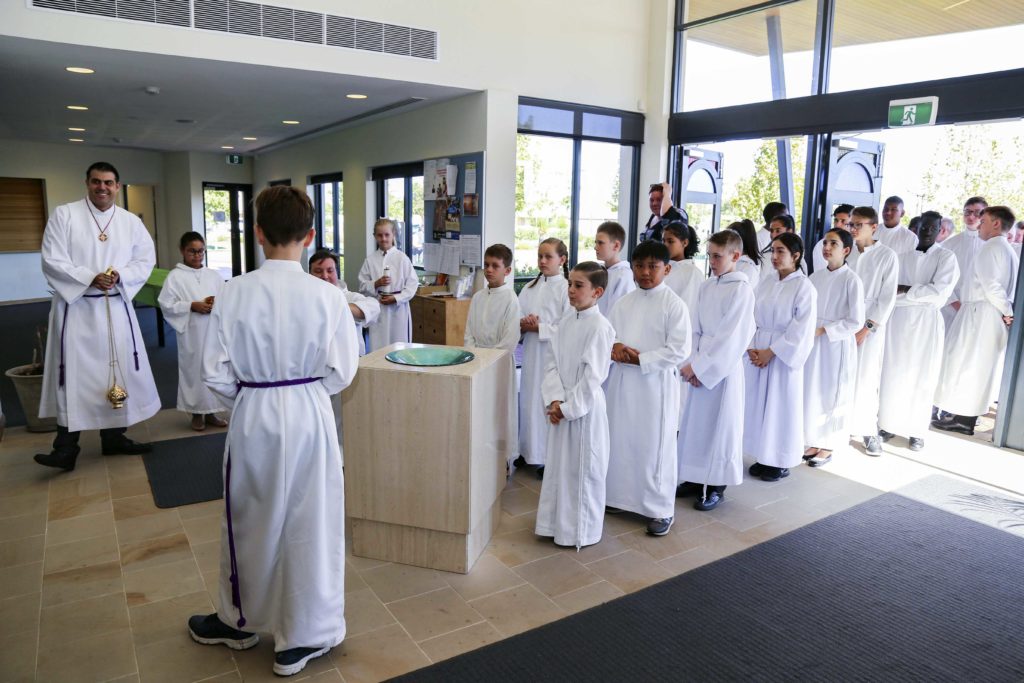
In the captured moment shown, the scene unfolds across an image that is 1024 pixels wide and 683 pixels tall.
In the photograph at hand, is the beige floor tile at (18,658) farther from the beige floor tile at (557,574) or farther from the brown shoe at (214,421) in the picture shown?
the brown shoe at (214,421)

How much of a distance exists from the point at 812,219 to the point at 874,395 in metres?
1.93

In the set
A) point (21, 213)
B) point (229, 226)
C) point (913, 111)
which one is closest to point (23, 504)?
point (913, 111)

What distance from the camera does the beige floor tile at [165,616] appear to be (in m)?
2.78

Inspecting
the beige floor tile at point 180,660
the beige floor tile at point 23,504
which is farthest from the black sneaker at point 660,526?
the beige floor tile at point 23,504

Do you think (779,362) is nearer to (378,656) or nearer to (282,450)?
(378,656)

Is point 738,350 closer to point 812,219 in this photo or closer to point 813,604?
point 813,604

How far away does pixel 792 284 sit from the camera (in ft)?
14.7

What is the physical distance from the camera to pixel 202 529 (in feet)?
12.3

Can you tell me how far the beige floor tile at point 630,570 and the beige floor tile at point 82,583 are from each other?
2209mm

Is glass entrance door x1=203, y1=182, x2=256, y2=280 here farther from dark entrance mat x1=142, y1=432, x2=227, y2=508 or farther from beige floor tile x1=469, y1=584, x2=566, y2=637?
beige floor tile x1=469, y1=584, x2=566, y2=637

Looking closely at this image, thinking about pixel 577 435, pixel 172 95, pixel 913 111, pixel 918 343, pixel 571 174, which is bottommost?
pixel 577 435

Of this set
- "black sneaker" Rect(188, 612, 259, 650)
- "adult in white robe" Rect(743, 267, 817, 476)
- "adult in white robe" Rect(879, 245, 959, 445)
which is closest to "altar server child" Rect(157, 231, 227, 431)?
"black sneaker" Rect(188, 612, 259, 650)

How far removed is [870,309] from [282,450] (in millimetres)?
4599

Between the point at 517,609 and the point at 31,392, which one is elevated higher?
the point at 31,392
